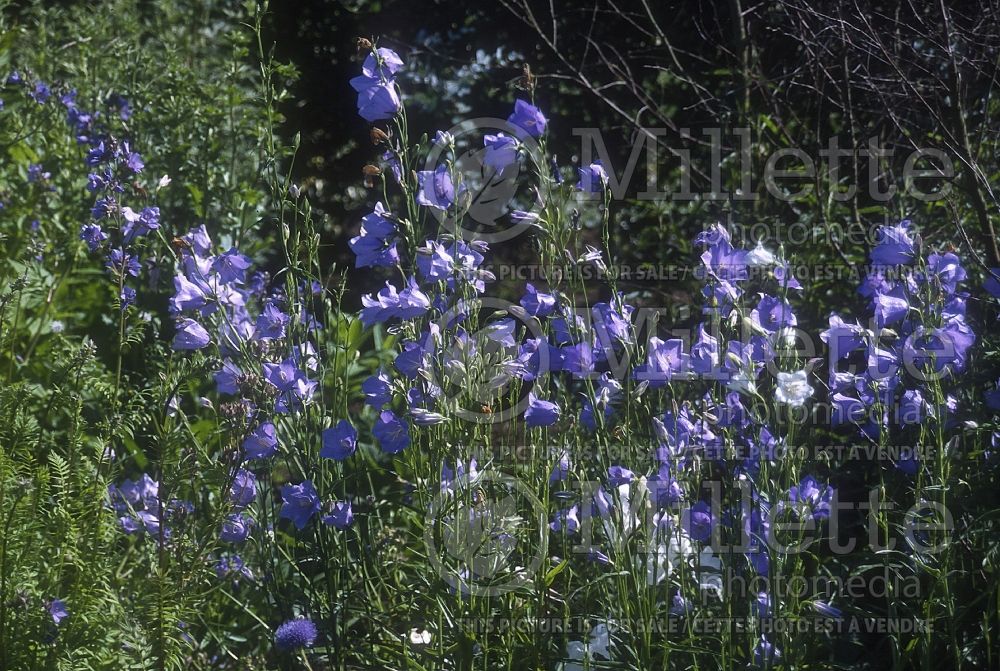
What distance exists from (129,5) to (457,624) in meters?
3.83

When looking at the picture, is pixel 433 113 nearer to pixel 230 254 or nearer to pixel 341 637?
pixel 230 254

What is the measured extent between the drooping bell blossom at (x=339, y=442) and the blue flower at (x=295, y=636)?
1.22ft

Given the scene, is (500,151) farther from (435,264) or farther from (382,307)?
(382,307)

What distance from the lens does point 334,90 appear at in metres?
5.16

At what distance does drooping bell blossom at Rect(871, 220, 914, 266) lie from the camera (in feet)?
6.82

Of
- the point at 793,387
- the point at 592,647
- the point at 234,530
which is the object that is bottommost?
the point at 592,647

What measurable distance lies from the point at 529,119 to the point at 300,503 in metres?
1.01

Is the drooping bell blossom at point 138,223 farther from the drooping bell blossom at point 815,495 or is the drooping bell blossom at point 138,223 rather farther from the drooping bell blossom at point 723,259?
the drooping bell blossom at point 815,495

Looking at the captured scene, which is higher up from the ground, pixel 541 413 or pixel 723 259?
pixel 723 259

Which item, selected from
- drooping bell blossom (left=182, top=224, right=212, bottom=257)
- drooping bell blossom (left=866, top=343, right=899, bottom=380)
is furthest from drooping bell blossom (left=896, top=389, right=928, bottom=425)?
drooping bell blossom (left=182, top=224, right=212, bottom=257)

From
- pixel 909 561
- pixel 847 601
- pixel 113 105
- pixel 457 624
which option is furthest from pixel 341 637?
pixel 113 105

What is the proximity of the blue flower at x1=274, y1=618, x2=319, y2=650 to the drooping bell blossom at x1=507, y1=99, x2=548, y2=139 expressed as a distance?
1170mm

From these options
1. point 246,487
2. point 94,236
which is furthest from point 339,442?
point 94,236

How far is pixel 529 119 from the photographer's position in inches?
76.8
